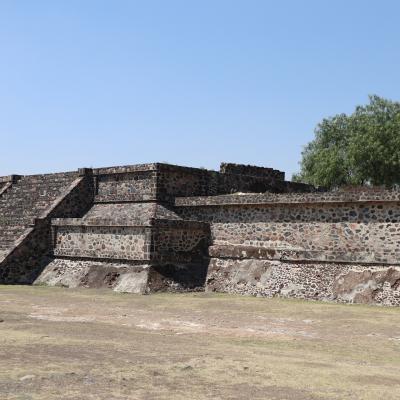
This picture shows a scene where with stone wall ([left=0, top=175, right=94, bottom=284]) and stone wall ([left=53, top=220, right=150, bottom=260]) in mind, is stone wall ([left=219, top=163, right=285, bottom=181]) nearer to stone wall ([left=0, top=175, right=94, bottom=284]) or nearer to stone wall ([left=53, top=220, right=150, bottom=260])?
stone wall ([left=0, top=175, right=94, bottom=284])

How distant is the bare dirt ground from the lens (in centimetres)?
584

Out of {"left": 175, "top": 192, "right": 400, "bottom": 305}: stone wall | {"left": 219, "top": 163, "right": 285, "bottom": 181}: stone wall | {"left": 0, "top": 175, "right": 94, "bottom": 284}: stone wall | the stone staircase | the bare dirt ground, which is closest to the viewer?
the bare dirt ground

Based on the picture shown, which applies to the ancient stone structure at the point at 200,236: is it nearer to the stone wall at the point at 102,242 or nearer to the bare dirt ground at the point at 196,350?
the stone wall at the point at 102,242

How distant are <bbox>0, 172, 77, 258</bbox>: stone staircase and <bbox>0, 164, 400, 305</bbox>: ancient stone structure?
0.06m

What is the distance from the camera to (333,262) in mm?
15812

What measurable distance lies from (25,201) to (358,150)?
2256 centimetres

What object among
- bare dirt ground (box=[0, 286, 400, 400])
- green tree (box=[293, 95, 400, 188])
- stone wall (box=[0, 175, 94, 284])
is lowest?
bare dirt ground (box=[0, 286, 400, 400])

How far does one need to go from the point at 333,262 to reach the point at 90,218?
7.73 metres

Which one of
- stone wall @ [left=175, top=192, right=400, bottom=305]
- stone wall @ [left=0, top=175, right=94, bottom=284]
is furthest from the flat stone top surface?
stone wall @ [left=0, top=175, right=94, bottom=284]

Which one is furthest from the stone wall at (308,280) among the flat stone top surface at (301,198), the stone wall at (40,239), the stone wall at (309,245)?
the stone wall at (40,239)

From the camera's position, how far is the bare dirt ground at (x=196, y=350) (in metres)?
5.84

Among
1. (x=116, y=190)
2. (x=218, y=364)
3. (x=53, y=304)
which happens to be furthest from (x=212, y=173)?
(x=218, y=364)

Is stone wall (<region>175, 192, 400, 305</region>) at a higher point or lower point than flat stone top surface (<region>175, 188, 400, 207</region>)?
lower

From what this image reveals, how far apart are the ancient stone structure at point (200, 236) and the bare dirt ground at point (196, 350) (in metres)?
1.81
